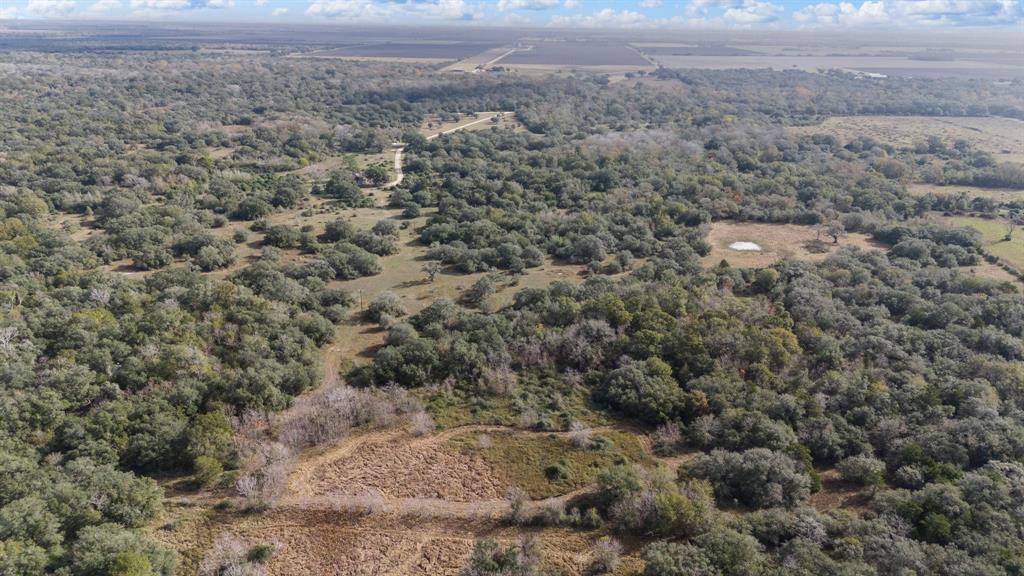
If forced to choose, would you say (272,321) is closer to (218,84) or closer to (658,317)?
(658,317)

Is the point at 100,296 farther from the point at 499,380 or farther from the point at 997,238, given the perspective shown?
the point at 997,238

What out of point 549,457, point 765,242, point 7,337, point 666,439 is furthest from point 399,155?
point 666,439

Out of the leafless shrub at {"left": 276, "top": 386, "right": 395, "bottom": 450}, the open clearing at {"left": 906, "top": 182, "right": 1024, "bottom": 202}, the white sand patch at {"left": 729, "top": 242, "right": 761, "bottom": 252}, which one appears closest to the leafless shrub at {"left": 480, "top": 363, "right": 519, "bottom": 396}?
the leafless shrub at {"left": 276, "top": 386, "right": 395, "bottom": 450}

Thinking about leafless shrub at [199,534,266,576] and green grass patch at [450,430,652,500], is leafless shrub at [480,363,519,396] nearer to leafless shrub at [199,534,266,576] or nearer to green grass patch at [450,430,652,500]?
green grass patch at [450,430,652,500]

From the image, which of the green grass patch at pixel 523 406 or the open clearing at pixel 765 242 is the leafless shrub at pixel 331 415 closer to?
the green grass patch at pixel 523 406

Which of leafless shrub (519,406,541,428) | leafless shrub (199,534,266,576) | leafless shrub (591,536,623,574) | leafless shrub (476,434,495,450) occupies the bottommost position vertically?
leafless shrub (591,536,623,574)

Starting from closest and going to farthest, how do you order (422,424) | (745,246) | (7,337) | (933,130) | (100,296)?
(422,424), (7,337), (100,296), (745,246), (933,130)
